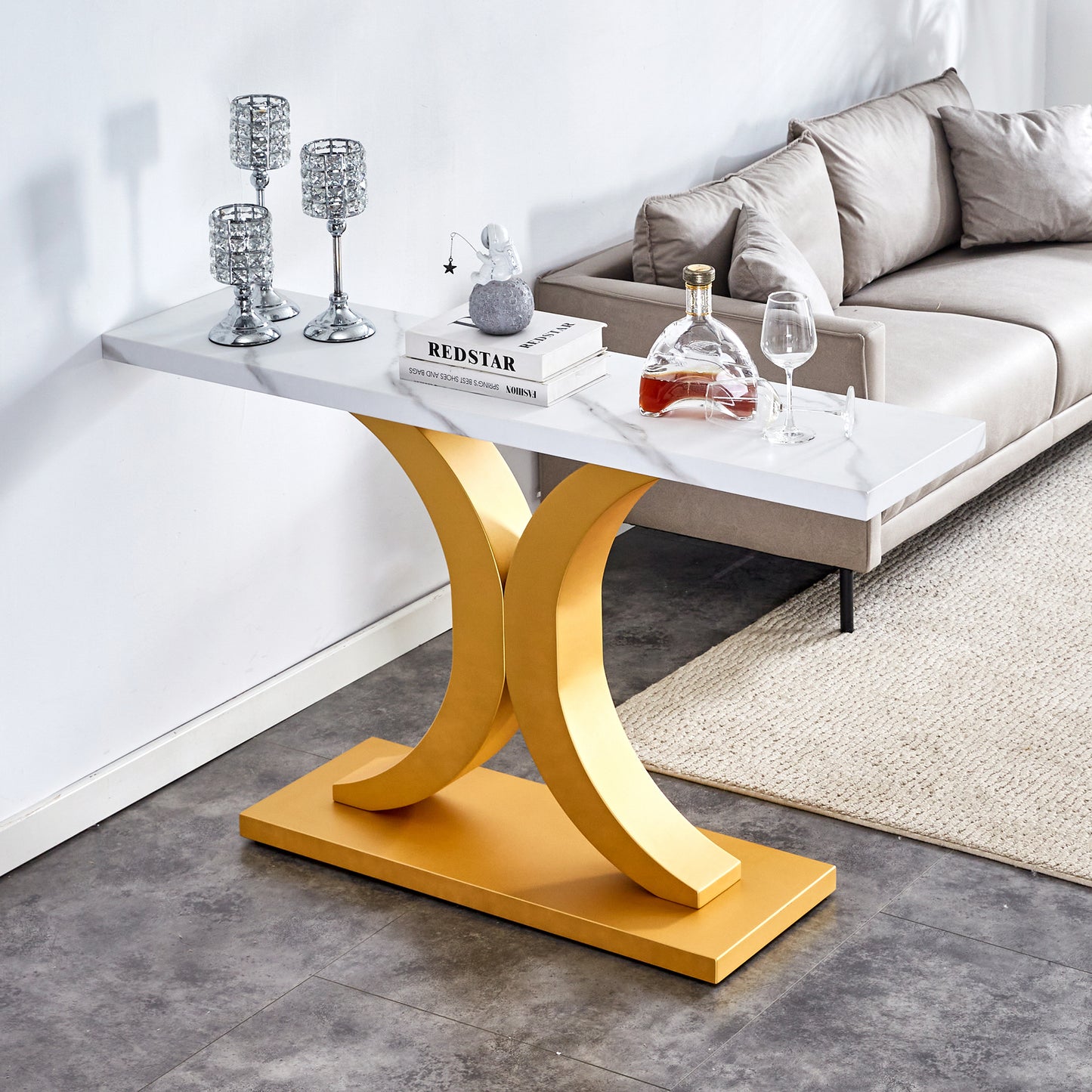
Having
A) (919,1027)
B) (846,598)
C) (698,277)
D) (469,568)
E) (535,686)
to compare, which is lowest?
(919,1027)

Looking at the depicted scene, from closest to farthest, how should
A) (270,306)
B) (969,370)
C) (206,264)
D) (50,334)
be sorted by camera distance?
(50,334) → (270,306) → (206,264) → (969,370)

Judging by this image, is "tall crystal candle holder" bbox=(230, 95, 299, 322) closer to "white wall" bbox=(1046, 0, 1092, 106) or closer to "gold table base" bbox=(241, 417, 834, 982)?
"gold table base" bbox=(241, 417, 834, 982)

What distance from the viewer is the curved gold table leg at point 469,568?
8.08ft

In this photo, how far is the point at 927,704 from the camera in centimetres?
316

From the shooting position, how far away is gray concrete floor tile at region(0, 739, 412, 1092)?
227 cm

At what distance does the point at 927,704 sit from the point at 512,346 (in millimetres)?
1313

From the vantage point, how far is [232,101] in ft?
9.04

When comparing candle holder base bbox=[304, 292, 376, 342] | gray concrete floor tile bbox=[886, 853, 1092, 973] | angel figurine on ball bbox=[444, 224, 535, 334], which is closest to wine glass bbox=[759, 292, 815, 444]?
angel figurine on ball bbox=[444, 224, 535, 334]

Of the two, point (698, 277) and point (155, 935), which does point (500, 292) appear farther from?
point (155, 935)

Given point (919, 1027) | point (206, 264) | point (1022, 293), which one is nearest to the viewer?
point (919, 1027)

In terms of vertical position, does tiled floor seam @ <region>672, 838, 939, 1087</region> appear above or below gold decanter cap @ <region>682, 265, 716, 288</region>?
below

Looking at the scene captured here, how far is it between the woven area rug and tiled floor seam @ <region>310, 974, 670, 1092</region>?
0.78 meters

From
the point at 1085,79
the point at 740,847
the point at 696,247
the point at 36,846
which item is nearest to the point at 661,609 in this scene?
the point at 696,247

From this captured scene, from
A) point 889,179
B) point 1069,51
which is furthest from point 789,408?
point 1069,51
